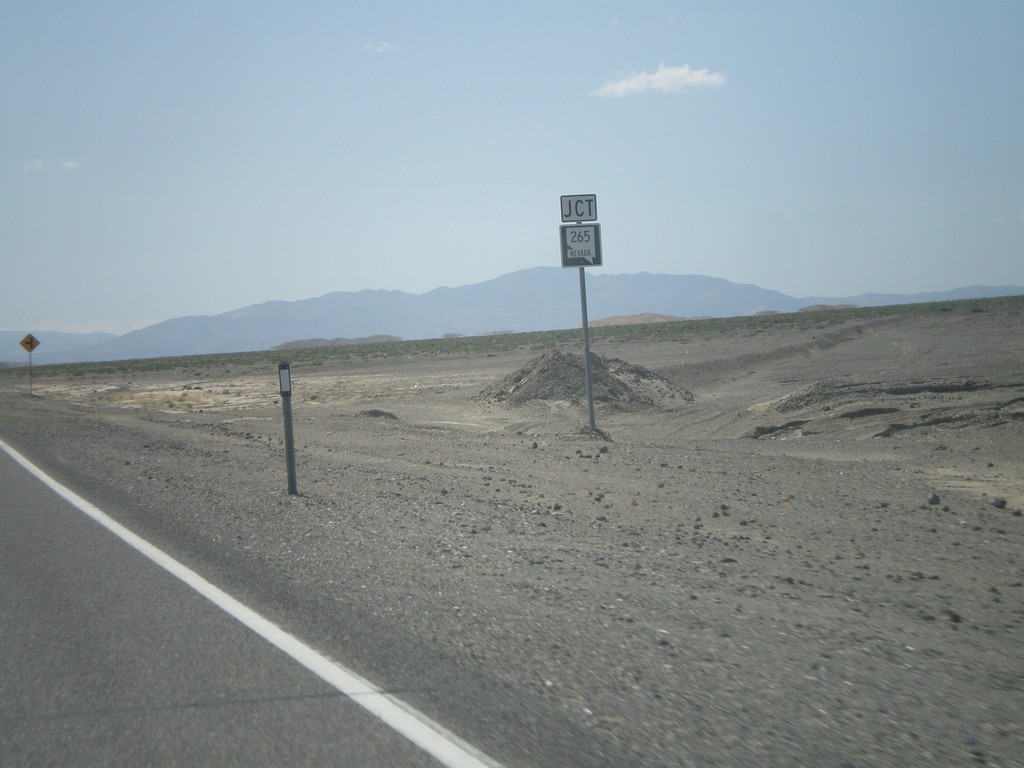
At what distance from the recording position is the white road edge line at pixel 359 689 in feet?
12.4

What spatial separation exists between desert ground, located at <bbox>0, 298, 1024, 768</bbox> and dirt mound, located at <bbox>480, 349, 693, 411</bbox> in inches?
84.5

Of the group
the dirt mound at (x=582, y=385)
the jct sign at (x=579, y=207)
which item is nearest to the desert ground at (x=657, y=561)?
the dirt mound at (x=582, y=385)

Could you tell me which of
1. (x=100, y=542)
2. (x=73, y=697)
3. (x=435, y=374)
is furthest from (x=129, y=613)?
(x=435, y=374)

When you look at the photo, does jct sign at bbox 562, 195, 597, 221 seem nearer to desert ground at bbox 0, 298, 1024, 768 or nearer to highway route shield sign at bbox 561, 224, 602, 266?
highway route shield sign at bbox 561, 224, 602, 266

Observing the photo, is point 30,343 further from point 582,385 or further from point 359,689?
point 359,689

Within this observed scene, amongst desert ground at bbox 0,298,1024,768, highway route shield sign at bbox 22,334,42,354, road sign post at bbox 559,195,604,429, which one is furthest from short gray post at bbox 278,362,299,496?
highway route shield sign at bbox 22,334,42,354

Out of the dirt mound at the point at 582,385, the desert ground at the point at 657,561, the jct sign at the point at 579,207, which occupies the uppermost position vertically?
the jct sign at the point at 579,207

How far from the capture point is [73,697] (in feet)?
14.9

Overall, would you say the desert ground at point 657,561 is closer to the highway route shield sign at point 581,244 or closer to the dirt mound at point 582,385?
the dirt mound at point 582,385

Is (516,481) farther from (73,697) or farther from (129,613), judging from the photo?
(73,697)

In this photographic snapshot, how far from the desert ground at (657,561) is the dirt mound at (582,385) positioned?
215 centimetres

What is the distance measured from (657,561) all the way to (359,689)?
3132 mm

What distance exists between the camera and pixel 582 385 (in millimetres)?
21734

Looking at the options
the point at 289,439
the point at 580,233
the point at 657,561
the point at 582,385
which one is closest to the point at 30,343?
the point at 582,385
